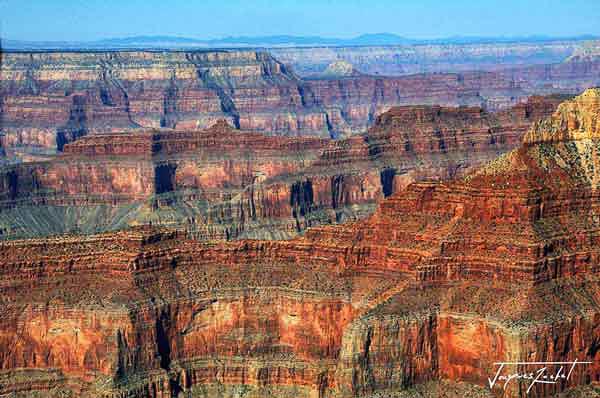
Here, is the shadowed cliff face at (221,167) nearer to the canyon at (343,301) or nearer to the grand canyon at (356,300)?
the grand canyon at (356,300)

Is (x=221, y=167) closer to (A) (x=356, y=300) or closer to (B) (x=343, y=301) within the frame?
(B) (x=343, y=301)

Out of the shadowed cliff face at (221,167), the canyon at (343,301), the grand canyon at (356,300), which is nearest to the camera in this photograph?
the grand canyon at (356,300)

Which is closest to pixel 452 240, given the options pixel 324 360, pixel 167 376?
pixel 324 360

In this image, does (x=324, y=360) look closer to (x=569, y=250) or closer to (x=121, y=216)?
(x=569, y=250)
